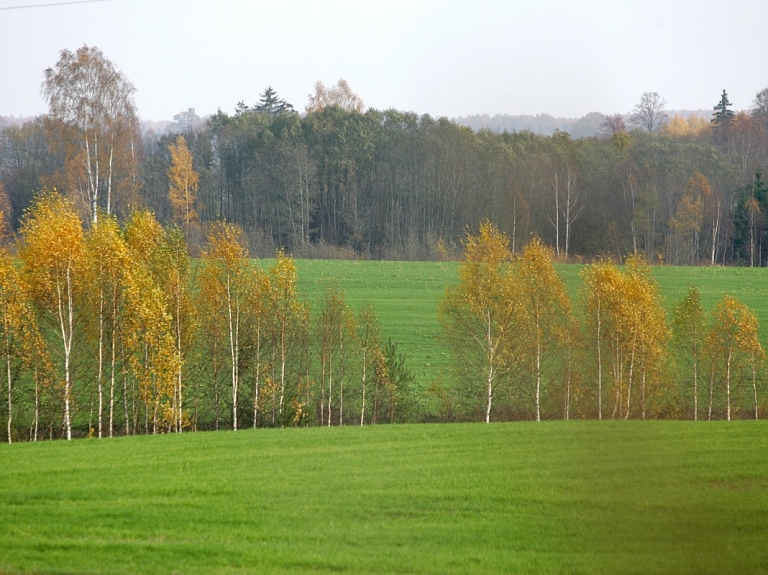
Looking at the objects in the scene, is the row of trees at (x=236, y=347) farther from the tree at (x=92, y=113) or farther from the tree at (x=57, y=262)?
the tree at (x=92, y=113)

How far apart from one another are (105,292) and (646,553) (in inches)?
936

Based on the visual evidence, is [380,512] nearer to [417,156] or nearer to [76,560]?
[76,560]

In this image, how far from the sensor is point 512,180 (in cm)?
702

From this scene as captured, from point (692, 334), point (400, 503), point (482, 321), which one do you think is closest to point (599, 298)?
point (400, 503)

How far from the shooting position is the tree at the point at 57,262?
72.5ft

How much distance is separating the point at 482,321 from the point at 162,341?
11860 millimetres

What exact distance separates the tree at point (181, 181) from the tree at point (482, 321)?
65.9 feet

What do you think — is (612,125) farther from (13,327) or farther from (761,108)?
(13,327)

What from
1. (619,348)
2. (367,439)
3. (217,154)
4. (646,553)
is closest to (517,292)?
(367,439)

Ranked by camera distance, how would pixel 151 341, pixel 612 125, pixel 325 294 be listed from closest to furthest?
pixel 612 125, pixel 151 341, pixel 325 294

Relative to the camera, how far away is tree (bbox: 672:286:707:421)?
2630 centimetres

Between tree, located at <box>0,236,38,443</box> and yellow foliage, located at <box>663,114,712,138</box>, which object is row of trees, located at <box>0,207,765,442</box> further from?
yellow foliage, located at <box>663,114,712,138</box>

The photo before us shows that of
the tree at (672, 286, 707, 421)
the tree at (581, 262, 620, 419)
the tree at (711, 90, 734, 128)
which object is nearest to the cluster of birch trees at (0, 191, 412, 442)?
the tree at (672, 286, 707, 421)

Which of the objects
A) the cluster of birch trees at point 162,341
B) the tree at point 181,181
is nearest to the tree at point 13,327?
the cluster of birch trees at point 162,341
